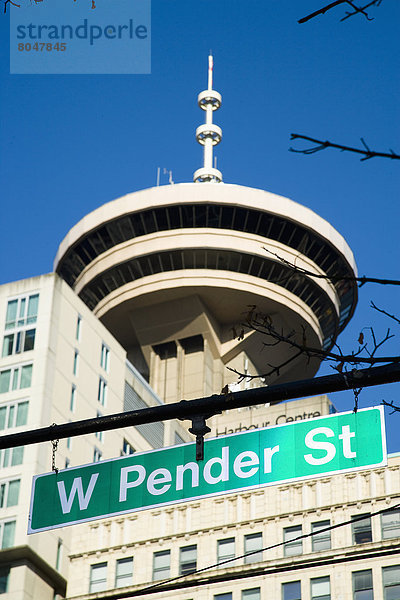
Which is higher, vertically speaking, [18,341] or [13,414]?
[18,341]

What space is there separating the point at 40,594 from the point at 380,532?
2009 cm

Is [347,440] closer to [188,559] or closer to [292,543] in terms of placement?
[292,543]

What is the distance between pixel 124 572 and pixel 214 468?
55174 millimetres

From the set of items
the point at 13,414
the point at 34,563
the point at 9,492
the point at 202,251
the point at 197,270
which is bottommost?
the point at 34,563

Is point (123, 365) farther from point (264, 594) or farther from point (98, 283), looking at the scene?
point (98, 283)

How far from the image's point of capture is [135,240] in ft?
375

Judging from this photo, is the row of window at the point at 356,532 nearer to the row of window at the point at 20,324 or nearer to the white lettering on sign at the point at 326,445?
the row of window at the point at 20,324

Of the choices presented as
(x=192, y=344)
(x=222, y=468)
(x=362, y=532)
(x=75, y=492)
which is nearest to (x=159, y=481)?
(x=222, y=468)

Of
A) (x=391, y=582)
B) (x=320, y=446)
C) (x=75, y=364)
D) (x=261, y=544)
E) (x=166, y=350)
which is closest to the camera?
(x=320, y=446)

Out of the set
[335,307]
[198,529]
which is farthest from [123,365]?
[335,307]

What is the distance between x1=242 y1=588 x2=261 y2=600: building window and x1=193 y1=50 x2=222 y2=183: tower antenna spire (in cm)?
7011

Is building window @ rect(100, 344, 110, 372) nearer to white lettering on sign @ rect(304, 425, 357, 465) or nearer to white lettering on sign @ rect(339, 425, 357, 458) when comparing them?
white lettering on sign @ rect(339, 425, 357, 458)

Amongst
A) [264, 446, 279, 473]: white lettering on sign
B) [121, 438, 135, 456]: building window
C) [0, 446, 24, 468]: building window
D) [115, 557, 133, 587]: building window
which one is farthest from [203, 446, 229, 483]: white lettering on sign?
[121, 438, 135, 456]: building window

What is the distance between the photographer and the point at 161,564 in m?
65.6
